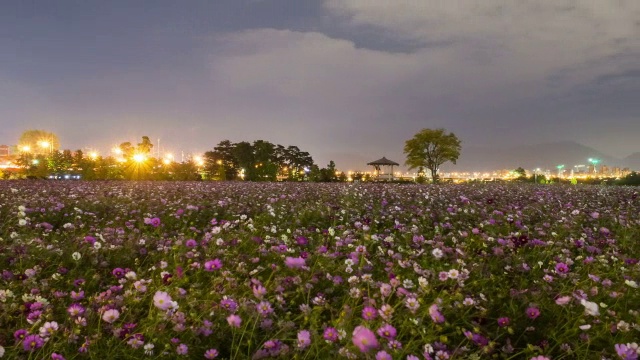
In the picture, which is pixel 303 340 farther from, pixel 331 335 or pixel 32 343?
pixel 32 343

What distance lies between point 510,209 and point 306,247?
5.61m

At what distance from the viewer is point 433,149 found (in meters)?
88.0

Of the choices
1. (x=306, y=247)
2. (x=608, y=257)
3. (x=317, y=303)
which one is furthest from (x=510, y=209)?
(x=317, y=303)

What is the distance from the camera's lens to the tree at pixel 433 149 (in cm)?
8631

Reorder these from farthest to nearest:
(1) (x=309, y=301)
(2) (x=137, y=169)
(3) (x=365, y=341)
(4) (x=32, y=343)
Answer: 1. (2) (x=137, y=169)
2. (1) (x=309, y=301)
3. (4) (x=32, y=343)
4. (3) (x=365, y=341)

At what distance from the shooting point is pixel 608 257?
496cm

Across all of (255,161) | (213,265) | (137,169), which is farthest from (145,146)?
(213,265)

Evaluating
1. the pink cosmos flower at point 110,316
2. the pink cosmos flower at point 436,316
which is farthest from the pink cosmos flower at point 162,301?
the pink cosmos flower at point 436,316

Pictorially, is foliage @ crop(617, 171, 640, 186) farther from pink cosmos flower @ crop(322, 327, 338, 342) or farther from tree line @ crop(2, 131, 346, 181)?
pink cosmos flower @ crop(322, 327, 338, 342)

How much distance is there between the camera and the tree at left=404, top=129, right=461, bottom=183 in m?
86.3

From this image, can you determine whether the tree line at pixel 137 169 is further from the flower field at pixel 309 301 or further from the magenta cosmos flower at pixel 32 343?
the magenta cosmos flower at pixel 32 343

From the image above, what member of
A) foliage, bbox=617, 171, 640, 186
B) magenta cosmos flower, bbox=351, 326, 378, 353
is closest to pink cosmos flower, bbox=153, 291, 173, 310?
magenta cosmos flower, bbox=351, 326, 378, 353

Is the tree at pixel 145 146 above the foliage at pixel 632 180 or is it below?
above

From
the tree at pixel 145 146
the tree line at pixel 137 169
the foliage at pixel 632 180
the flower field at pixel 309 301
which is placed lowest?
the flower field at pixel 309 301
